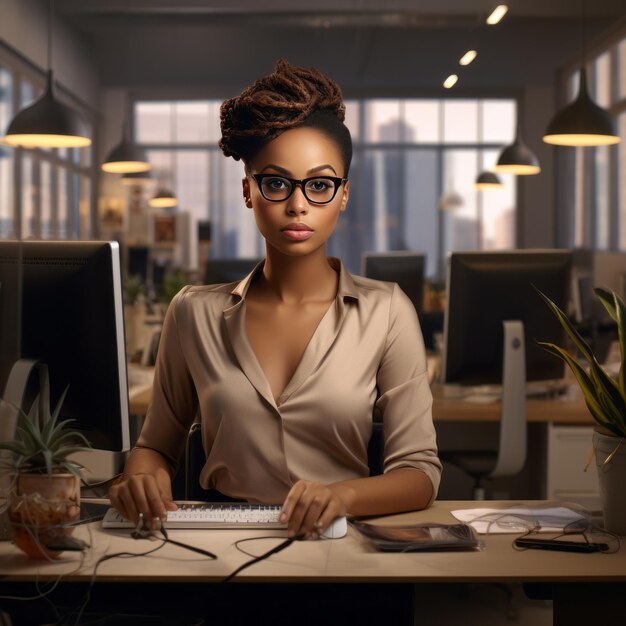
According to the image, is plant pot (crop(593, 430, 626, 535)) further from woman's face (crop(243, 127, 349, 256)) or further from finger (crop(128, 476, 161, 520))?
finger (crop(128, 476, 161, 520))

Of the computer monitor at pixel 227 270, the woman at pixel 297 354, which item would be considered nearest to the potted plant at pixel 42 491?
the woman at pixel 297 354

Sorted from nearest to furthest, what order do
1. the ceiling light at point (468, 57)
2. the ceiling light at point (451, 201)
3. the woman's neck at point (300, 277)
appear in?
the woman's neck at point (300, 277)
the ceiling light at point (468, 57)
the ceiling light at point (451, 201)

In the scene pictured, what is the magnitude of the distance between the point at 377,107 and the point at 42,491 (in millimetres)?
13478

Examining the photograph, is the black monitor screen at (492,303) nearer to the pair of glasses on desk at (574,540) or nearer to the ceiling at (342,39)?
the pair of glasses on desk at (574,540)

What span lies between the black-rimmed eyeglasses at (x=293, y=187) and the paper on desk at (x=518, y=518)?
2.05 ft

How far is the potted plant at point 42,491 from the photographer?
4.64ft

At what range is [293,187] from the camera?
1670 mm

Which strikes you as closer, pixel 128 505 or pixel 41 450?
pixel 41 450

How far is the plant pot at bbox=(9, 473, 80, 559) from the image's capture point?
141cm

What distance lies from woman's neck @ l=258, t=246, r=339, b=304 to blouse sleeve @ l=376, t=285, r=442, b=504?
0.13 m

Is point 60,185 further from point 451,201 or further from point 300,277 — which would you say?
point 300,277

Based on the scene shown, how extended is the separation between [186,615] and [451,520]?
488 millimetres

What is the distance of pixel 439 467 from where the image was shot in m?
1.71

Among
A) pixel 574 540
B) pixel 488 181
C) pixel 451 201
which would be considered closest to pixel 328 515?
pixel 574 540
